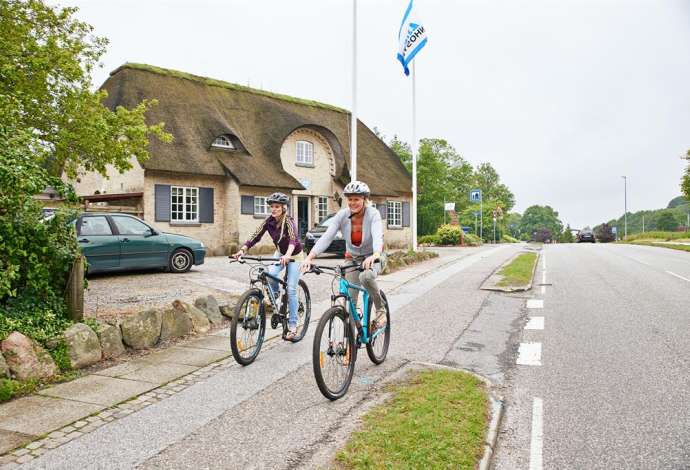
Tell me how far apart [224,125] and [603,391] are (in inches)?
813

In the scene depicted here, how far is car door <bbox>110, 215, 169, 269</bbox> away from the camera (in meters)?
12.2

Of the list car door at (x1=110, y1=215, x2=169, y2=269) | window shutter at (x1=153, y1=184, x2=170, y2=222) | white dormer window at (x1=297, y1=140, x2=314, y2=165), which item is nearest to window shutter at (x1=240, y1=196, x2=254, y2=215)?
window shutter at (x1=153, y1=184, x2=170, y2=222)

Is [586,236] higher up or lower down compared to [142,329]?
higher up

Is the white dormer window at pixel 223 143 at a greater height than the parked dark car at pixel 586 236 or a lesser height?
greater

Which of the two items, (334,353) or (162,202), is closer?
(334,353)

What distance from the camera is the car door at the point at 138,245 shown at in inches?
481

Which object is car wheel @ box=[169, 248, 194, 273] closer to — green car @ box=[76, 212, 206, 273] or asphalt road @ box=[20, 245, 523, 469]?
green car @ box=[76, 212, 206, 273]

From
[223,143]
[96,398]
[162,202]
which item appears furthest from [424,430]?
[223,143]

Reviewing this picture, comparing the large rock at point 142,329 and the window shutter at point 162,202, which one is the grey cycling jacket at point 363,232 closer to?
the large rock at point 142,329

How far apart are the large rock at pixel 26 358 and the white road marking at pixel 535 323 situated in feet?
21.3

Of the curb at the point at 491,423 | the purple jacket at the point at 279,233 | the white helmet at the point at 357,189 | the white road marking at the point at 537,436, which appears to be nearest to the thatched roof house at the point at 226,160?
the purple jacket at the point at 279,233

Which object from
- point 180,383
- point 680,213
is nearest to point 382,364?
point 180,383

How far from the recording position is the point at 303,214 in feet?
88.3

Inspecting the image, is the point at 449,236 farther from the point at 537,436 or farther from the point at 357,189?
the point at 537,436
